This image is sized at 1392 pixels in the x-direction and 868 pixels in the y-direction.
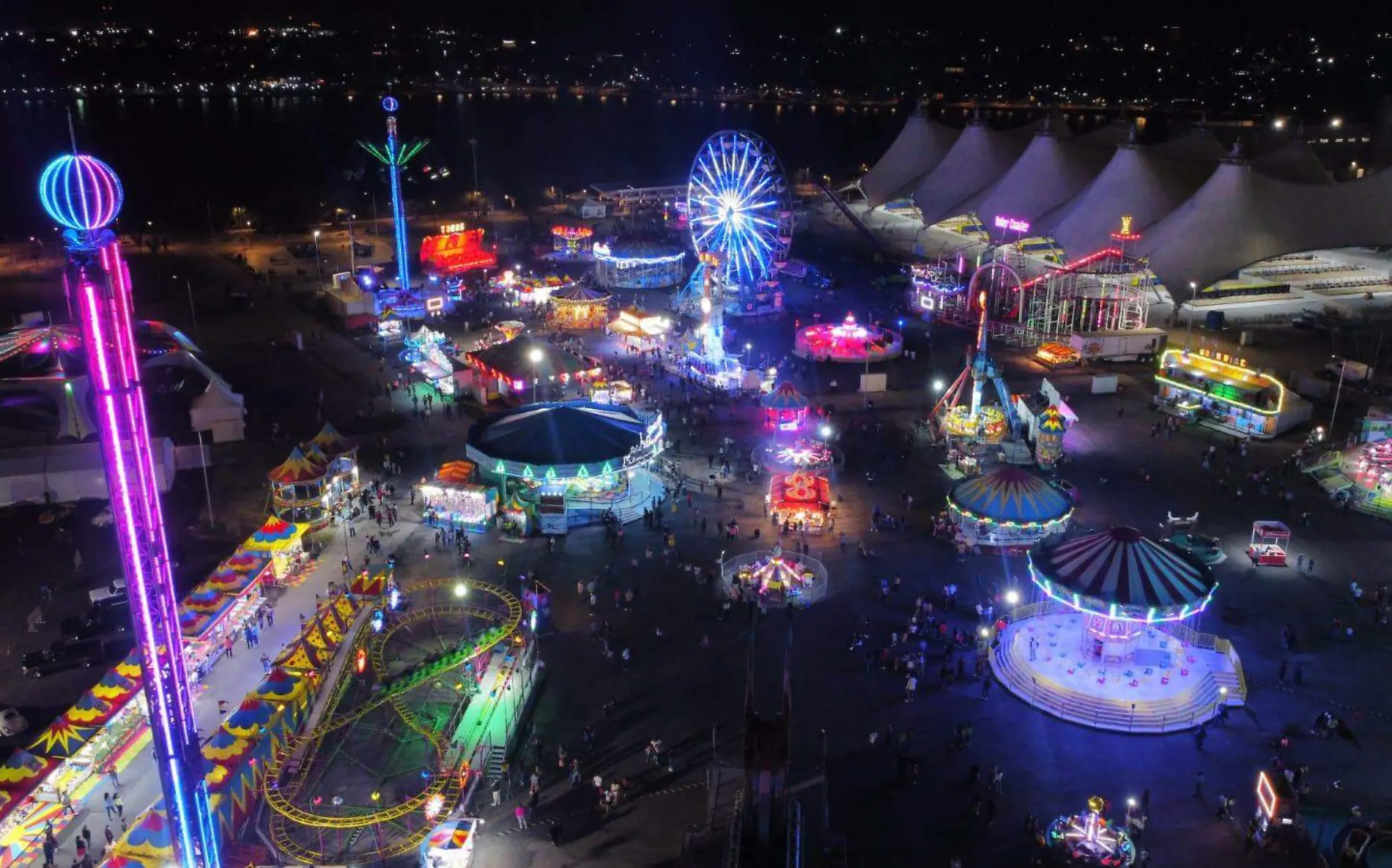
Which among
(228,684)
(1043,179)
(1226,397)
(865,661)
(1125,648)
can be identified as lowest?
(228,684)

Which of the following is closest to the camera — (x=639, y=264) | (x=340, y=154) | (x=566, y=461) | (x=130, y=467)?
(x=130, y=467)

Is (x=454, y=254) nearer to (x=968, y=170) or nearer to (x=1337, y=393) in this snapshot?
(x=968, y=170)

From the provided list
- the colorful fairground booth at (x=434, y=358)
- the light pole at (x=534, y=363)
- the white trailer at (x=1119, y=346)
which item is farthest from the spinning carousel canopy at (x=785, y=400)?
the white trailer at (x=1119, y=346)

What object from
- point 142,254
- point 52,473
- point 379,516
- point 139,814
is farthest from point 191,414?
point 142,254

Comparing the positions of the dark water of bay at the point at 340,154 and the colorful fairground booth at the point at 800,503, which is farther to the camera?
the dark water of bay at the point at 340,154

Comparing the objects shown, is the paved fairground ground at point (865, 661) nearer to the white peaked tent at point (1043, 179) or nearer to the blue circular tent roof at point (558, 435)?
the blue circular tent roof at point (558, 435)

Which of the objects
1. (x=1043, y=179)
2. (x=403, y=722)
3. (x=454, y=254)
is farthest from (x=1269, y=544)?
(x=454, y=254)
